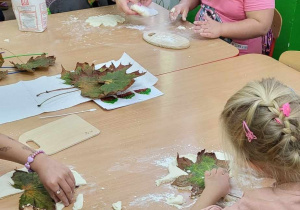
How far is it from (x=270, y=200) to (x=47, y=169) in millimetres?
522

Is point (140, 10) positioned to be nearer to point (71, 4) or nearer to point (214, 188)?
point (71, 4)

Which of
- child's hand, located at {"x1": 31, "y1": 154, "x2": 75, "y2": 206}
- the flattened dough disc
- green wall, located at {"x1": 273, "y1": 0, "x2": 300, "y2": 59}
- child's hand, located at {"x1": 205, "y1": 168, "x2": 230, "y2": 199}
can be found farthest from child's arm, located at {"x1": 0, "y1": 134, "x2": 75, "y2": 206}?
green wall, located at {"x1": 273, "y1": 0, "x2": 300, "y2": 59}

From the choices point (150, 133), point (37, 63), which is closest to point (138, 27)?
point (37, 63)

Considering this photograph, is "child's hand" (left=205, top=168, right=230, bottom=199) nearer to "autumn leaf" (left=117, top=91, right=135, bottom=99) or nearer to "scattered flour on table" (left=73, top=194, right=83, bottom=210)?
"scattered flour on table" (left=73, top=194, right=83, bottom=210)

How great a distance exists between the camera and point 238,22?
189cm

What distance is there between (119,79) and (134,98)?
89 mm

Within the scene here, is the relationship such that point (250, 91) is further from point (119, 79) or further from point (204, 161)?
point (119, 79)

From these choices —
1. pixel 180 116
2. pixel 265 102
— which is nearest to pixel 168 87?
pixel 180 116

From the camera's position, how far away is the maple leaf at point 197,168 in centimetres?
104

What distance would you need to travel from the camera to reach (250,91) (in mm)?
884

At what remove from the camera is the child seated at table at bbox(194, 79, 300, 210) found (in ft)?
2.71

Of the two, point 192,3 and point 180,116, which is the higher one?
point 192,3

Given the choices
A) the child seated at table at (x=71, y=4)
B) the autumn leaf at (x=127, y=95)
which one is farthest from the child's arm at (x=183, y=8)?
the autumn leaf at (x=127, y=95)

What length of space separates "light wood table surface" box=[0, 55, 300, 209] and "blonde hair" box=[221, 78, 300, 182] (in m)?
0.22
